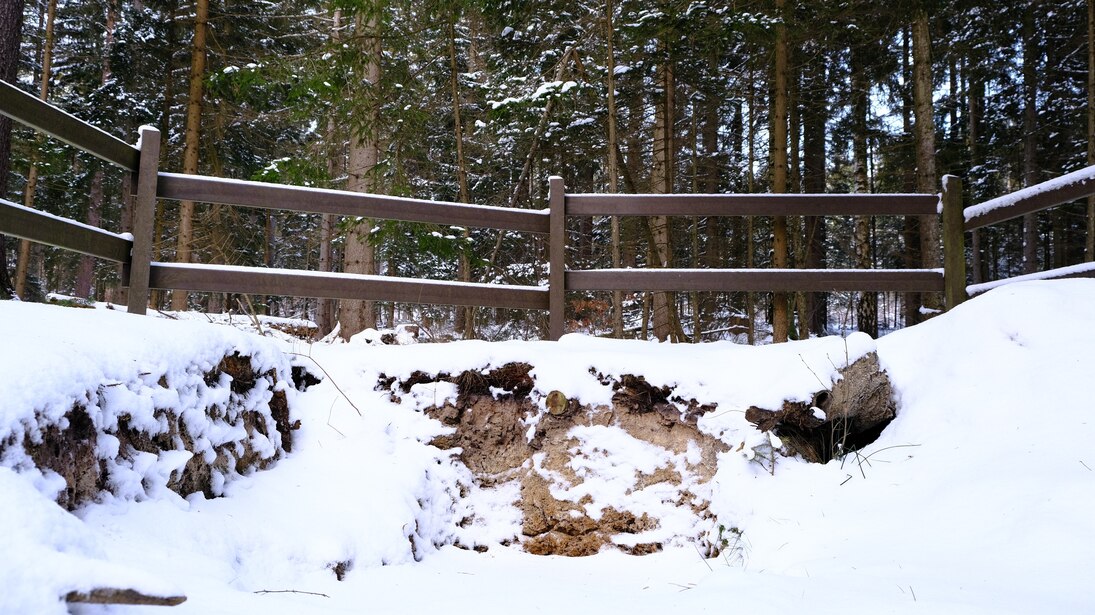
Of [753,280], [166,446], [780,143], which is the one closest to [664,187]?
[780,143]

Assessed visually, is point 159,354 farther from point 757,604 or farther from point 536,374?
point 757,604

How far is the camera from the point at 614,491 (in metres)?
3.73

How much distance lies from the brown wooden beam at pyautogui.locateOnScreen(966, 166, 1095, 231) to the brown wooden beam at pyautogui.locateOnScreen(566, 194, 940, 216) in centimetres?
39

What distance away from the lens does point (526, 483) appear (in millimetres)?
3861

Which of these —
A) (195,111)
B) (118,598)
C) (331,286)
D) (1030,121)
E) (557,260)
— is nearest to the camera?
(118,598)

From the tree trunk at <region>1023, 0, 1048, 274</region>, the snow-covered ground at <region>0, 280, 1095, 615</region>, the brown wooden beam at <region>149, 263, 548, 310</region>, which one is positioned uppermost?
the tree trunk at <region>1023, 0, 1048, 274</region>

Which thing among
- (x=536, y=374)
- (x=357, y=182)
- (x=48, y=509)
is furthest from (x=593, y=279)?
(x=357, y=182)

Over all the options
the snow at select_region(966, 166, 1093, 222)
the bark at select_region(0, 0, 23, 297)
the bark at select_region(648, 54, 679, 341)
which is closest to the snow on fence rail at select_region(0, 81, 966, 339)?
the snow at select_region(966, 166, 1093, 222)

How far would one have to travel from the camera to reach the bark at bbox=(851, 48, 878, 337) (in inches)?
453

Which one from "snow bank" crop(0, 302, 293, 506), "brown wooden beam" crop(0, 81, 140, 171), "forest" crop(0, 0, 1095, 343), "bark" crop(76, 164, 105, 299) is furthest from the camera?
"bark" crop(76, 164, 105, 299)

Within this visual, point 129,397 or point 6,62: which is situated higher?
point 6,62

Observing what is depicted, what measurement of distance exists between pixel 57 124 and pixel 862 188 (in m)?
18.2

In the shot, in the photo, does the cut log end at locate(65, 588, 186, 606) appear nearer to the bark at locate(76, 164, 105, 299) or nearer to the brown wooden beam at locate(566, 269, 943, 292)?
the brown wooden beam at locate(566, 269, 943, 292)

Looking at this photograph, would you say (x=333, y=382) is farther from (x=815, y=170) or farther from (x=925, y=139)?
(x=815, y=170)
